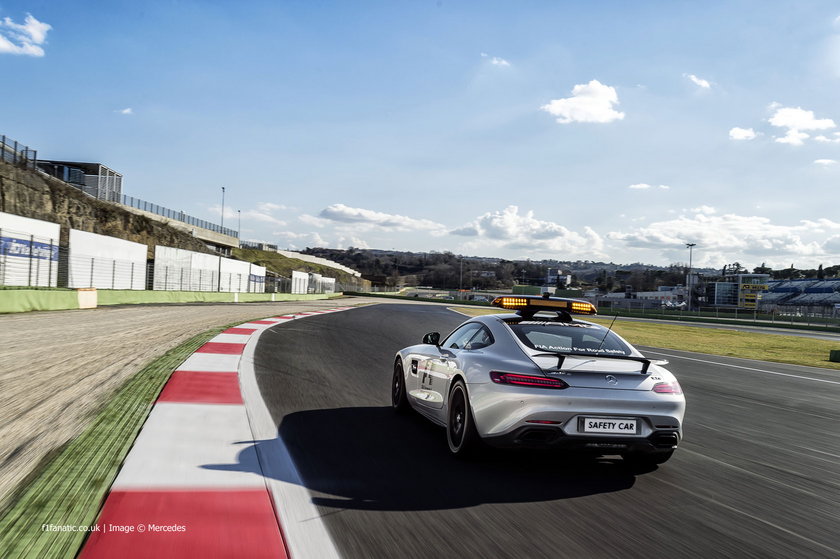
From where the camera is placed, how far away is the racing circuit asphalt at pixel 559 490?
3.39 metres

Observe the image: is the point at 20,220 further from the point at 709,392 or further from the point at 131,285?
the point at 709,392

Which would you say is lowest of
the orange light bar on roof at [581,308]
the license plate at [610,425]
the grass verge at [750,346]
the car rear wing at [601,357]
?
the grass verge at [750,346]

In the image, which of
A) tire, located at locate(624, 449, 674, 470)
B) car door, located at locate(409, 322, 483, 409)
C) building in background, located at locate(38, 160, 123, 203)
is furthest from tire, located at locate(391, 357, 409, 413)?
building in background, located at locate(38, 160, 123, 203)

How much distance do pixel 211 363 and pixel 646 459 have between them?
6.81m

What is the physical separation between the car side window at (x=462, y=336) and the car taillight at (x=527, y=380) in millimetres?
1121

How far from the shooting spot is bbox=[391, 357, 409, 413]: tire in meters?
7.02

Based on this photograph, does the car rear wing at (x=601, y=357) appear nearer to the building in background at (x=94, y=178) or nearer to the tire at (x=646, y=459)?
the tire at (x=646, y=459)

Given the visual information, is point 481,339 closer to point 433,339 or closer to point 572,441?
point 433,339

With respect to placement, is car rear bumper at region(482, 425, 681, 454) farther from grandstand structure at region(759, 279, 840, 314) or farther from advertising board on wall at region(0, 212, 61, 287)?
grandstand structure at region(759, 279, 840, 314)

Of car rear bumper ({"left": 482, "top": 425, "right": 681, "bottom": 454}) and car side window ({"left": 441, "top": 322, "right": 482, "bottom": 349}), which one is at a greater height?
car side window ({"left": 441, "top": 322, "right": 482, "bottom": 349})

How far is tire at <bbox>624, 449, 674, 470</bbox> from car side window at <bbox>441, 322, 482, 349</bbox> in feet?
5.63

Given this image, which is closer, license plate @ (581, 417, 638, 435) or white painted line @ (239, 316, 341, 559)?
white painted line @ (239, 316, 341, 559)

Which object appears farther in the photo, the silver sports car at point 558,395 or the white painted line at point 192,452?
the silver sports car at point 558,395

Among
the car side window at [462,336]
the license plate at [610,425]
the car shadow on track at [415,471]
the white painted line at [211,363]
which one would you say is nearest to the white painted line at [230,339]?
the white painted line at [211,363]
